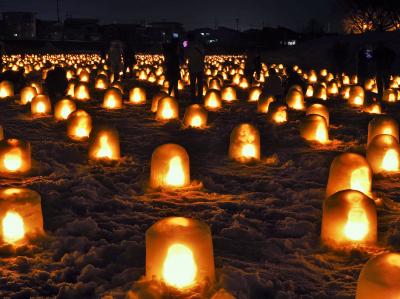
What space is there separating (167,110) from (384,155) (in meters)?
5.80

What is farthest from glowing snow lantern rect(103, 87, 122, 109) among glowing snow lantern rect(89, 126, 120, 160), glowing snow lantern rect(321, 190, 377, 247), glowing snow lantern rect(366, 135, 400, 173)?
glowing snow lantern rect(321, 190, 377, 247)

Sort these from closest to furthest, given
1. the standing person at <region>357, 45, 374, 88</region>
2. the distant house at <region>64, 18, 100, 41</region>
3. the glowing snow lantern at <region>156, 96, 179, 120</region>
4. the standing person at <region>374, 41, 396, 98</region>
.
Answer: the glowing snow lantern at <region>156, 96, 179, 120</region> → the standing person at <region>374, 41, 396, 98</region> → the standing person at <region>357, 45, 374, 88</region> → the distant house at <region>64, 18, 100, 41</region>

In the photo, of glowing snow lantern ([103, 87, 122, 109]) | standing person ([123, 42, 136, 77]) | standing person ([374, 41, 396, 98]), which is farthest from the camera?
standing person ([123, 42, 136, 77])

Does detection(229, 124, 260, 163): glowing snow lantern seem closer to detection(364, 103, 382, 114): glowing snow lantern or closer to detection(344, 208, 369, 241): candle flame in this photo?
detection(344, 208, 369, 241): candle flame

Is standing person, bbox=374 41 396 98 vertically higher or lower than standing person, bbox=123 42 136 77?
lower

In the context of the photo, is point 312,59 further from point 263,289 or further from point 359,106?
point 263,289

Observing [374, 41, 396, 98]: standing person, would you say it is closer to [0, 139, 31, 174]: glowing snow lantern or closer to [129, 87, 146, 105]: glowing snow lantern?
[129, 87, 146, 105]: glowing snow lantern

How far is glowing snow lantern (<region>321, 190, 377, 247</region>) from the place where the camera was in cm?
502

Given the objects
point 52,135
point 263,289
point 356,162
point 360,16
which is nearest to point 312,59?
point 360,16

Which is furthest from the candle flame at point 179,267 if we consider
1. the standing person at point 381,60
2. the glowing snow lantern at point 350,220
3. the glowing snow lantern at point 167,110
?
the standing person at point 381,60

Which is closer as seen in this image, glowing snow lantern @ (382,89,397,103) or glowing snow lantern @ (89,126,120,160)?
glowing snow lantern @ (89,126,120,160)

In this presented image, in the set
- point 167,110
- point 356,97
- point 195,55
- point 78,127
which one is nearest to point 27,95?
point 167,110

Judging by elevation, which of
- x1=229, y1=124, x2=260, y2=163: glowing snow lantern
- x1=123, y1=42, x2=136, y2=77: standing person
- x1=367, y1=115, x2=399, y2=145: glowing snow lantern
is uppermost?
x1=123, y1=42, x2=136, y2=77: standing person

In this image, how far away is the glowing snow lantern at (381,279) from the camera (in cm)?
345
